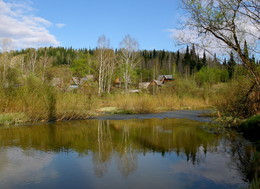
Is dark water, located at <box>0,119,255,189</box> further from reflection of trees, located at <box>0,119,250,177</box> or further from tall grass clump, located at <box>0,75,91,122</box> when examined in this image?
tall grass clump, located at <box>0,75,91,122</box>

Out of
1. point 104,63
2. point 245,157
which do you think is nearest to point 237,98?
point 245,157

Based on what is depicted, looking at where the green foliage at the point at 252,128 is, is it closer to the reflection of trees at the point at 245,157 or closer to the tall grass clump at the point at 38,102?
the reflection of trees at the point at 245,157

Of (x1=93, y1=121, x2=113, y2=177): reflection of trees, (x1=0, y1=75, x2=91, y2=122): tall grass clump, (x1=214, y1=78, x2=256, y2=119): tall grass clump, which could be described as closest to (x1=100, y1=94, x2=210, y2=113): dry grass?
(x1=0, y1=75, x2=91, y2=122): tall grass clump

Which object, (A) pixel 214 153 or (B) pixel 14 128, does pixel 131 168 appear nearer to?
(A) pixel 214 153

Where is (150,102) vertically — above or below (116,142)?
above

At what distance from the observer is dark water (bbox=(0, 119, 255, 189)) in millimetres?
5980

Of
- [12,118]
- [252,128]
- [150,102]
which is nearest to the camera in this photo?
[252,128]

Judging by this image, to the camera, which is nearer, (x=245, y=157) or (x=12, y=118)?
(x=245, y=157)

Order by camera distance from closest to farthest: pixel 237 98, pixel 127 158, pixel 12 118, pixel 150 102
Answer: pixel 127 158 < pixel 237 98 < pixel 12 118 < pixel 150 102

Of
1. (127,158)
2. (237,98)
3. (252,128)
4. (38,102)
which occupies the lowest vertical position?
(127,158)

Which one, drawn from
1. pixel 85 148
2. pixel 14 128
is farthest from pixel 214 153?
pixel 14 128

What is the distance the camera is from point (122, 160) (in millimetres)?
7750

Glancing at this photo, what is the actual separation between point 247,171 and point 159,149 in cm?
336

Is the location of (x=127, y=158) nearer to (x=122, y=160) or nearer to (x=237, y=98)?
(x=122, y=160)
